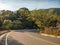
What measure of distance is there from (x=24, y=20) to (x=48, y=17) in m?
58.4

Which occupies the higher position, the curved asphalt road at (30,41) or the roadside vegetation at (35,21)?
the curved asphalt road at (30,41)

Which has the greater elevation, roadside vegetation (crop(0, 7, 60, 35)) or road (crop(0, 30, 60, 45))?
road (crop(0, 30, 60, 45))

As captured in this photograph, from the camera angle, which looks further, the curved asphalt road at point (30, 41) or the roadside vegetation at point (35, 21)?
→ the roadside vegetation at point (35, 21)

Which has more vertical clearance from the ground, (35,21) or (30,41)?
(30,41)

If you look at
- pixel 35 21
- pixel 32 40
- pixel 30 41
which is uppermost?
pixel 30 41

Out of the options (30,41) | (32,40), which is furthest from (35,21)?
(30,41)

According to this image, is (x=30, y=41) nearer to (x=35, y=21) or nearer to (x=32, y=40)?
(x=32, y=40)

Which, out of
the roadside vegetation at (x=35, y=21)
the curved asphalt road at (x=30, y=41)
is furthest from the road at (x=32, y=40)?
the roadside vegetation at (x=35, y=21)

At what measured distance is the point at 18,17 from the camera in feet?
461

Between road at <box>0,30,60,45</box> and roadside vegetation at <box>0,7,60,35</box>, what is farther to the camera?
roadside vegetation at <box>0,7,60,35</box>

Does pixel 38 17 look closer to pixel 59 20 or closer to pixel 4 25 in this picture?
pixel 59 20

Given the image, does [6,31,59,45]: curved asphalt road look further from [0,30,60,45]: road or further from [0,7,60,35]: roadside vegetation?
[0,7,60,35]: roadside vegetation

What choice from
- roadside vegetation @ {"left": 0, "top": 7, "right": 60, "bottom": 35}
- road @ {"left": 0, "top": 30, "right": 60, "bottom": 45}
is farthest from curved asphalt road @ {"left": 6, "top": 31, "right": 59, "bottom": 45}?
roadside vegetation @ {"left": 0, "top": 7, "right": 60, "bottom": 35}

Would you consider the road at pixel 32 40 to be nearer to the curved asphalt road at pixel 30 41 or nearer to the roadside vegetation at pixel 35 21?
the curved asphalt road at pixel 30 41
